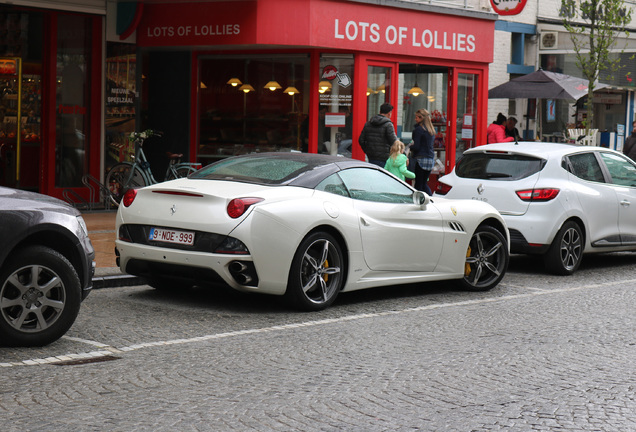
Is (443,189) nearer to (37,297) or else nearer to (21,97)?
(37,297)

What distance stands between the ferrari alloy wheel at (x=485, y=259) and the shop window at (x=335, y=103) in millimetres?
7433

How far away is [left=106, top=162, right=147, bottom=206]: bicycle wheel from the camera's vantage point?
16.2 m

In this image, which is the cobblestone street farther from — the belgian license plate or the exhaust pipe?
the belgian license plate

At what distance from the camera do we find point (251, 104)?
18.0m

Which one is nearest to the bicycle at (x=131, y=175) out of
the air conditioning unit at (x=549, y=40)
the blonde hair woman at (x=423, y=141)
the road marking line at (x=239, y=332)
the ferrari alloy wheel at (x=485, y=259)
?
the blonde hair woman at (x=423, y=141)

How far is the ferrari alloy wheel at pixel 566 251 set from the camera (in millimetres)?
11578

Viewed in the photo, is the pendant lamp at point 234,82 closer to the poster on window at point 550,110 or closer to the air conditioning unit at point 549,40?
the air conditioning unit at point 549,40

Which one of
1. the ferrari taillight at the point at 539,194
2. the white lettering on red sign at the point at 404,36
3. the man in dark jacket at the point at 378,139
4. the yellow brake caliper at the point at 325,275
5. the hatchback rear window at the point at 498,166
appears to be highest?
the white lettering on red sign at the point at 404,36

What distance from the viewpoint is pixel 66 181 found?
16.4 meters

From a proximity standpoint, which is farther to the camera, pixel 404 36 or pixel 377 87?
pixel 404 36

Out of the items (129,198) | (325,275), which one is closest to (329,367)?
(325,275)

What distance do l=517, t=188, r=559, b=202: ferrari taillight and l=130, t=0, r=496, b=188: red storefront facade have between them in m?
6.23

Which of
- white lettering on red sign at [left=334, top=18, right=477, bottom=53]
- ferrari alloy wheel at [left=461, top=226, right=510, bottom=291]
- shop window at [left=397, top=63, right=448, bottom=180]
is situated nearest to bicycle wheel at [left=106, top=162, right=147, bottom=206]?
white lettering on red sign at [left=334, top=18, right=477, bottom=53]

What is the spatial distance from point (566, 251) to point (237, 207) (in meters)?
5.23
